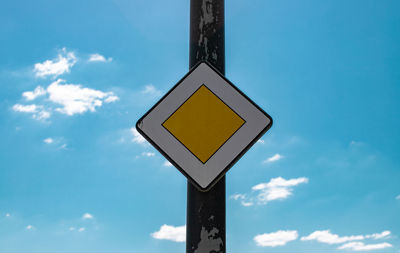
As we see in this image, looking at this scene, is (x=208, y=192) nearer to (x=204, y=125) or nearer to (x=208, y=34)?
(x=204, y=125)

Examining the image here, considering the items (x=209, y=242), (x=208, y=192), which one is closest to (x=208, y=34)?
(x=208, y=192)

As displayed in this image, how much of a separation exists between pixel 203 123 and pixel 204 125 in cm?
1

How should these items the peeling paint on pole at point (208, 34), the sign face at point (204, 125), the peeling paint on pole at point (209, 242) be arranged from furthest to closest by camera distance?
1. the peeling paint on pole at point (208, 34)
2. the sign face at point (204, 125)
3. the peeling paint on pole at point (209, 242)

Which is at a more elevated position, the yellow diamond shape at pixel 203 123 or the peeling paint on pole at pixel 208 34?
the peeling paint on pole at pixel 208 34

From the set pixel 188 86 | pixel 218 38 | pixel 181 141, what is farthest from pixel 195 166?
pixel 218 38

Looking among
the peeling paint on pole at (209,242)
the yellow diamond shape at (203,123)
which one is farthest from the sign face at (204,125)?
the peeling paint on pole at (209,242)

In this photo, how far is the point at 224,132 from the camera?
2.00 m

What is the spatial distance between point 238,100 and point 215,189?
48 centimetres

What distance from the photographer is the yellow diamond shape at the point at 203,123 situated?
196 centimetres

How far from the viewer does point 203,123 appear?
78.9 inches

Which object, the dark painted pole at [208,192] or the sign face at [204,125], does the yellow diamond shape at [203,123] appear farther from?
the dark painted pole at [208,192]

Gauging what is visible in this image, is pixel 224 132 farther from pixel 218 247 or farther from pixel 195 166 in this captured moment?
pixel 218 247

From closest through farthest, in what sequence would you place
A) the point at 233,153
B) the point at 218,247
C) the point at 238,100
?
the point at 218,247
the point at 233,153
the point at 238,100

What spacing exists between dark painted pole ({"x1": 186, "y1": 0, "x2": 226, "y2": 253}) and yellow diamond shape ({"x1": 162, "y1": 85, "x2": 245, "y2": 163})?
169mm
